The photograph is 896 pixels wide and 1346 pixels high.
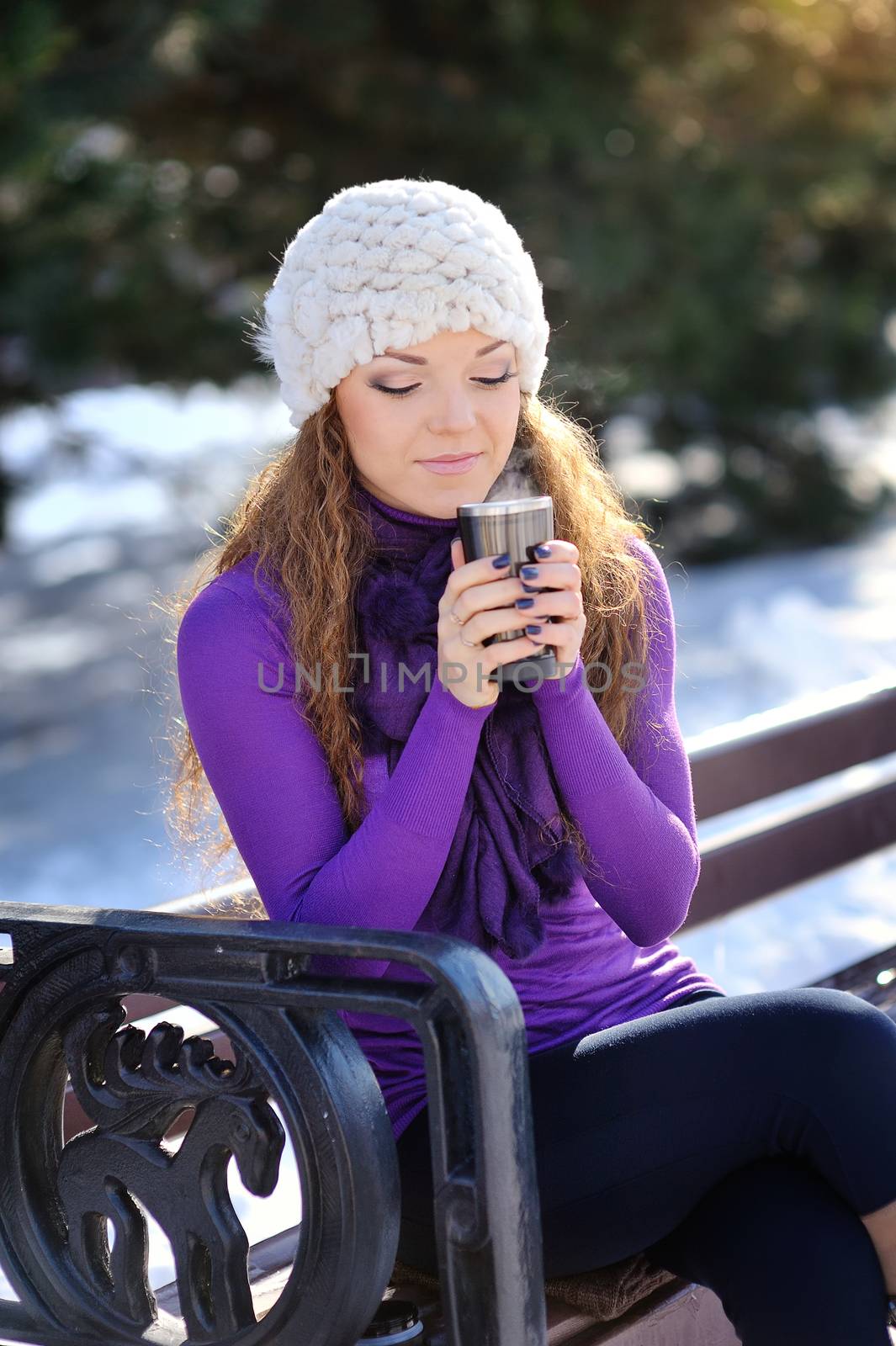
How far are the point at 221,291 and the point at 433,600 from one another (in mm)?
5674

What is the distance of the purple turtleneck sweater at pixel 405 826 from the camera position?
174 centimetres

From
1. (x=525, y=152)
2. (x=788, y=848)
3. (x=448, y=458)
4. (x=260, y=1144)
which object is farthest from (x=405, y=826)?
Answer: (x=525, y=152)

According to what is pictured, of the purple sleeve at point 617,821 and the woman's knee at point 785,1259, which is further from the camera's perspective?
the purple sleeve at point 617,821

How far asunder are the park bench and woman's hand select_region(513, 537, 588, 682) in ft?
1.27

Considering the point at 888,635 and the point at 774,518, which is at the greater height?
the point at 774,518

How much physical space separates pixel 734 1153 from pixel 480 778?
1.76 feet

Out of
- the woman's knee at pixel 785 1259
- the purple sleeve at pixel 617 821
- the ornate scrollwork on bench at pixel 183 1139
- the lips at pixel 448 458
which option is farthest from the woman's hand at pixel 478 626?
the woman's knee at pixel 785 1259

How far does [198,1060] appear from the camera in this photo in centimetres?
155

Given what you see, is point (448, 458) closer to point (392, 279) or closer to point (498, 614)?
point (392, 279)

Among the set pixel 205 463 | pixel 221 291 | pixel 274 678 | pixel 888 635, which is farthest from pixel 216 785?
pixel 205 463

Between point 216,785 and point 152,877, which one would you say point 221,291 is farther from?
point 216,785

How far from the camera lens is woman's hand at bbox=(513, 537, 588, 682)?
162cm

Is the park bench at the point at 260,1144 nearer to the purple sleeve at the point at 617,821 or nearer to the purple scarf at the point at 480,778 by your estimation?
the purple scarf at the point at 480,778

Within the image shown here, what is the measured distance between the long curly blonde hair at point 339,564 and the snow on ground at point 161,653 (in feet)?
0.85
